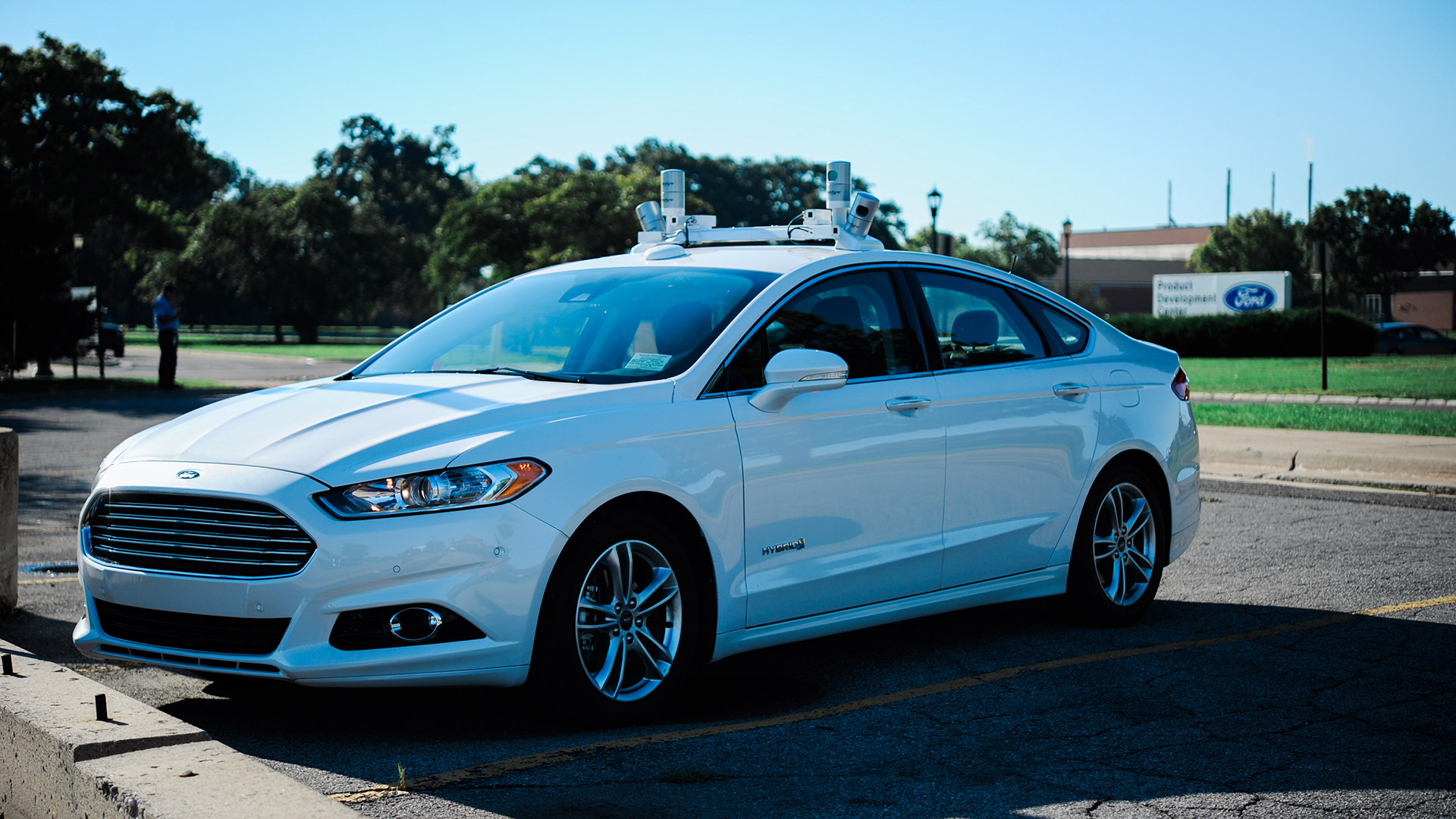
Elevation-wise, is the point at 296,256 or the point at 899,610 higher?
the point at 296,256

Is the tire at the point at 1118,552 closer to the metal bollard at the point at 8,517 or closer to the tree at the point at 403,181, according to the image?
the metal bollard at the point at 8,517

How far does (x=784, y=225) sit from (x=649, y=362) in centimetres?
171

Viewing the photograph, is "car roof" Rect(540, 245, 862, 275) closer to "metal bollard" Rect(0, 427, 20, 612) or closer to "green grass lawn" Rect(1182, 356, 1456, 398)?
"metal bollard" Rect(0, 427, 20, 612)

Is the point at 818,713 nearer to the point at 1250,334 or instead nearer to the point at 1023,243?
the point at 1250,334

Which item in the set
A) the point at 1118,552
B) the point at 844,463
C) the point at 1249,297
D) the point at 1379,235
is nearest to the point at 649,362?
the point at 844,463

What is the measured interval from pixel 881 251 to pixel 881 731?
2.16 m

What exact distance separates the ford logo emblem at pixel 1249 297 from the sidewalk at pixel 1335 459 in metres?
36.2

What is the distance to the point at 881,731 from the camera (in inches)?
186

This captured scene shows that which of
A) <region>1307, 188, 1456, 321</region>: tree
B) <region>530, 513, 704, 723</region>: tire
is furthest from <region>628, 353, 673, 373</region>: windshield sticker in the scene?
<region>1307, 188, 1456, 321</region>: tree

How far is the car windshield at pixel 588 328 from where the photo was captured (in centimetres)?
519

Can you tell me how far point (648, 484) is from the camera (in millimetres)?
4660

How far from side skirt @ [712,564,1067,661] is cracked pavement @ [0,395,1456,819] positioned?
224 mm

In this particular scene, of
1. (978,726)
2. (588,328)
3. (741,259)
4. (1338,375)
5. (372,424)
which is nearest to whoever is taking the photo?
(372,424)

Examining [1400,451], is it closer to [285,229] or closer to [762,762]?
[762,762]
